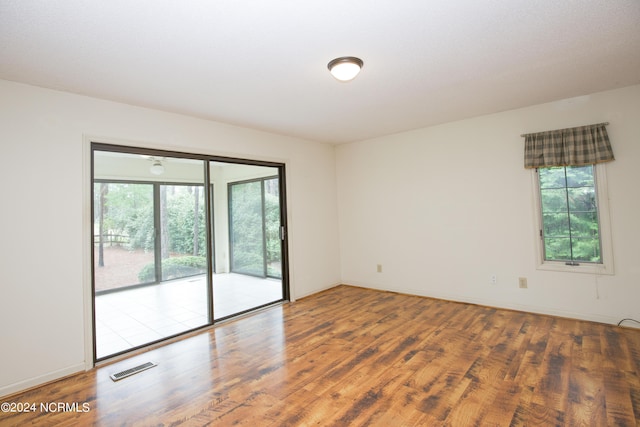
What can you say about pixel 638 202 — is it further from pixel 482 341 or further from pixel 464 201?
pixel 482 341

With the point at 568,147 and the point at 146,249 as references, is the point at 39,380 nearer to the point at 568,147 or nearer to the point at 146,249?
the point at 146,249

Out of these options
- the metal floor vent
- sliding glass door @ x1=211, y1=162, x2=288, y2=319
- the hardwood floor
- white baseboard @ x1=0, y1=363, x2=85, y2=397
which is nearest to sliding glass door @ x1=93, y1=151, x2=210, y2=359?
white baseboard @ x1=0, y1=363, x2=85, y2=397

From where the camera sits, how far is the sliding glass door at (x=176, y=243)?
127 inches

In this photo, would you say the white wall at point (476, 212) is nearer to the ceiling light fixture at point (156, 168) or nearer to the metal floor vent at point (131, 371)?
the ceiling light fixture at point (156, 168)

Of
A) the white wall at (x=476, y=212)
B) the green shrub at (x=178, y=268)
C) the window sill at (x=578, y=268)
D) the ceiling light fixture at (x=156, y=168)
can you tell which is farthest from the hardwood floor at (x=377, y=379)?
the ceiling light fixture at (x=156, y=168)

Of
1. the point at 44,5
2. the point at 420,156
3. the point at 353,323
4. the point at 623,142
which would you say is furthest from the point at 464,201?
the point at 44,5

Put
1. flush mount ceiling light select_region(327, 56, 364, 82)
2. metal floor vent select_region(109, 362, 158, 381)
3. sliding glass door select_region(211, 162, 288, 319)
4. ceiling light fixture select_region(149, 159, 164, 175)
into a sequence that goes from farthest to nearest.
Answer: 1. sliding glass door select_region(211, 162, 288, 319)
2. ceiling light fixture select_region(149, 159, 164, 175)
3. metal floor vent select_region(109, 362, 158, 381)
4. flush mount ceiling light select_region(327, 56, 364, 82)

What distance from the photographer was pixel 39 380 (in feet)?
8.20

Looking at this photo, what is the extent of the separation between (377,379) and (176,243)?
113 inches

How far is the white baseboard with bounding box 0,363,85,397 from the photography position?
236cm

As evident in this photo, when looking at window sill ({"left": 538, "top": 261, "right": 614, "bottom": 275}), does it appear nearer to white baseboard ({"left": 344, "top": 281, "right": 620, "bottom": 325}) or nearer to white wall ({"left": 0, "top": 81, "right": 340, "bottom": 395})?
white baseboard ({"left": 344, "top": 281, "right": 620, "bottom": 325})

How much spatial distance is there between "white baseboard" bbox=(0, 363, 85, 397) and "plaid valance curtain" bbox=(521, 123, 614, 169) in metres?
5.10

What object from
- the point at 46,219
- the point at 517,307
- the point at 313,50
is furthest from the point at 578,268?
the point at 46,219

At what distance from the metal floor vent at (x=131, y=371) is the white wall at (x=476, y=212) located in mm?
3455
